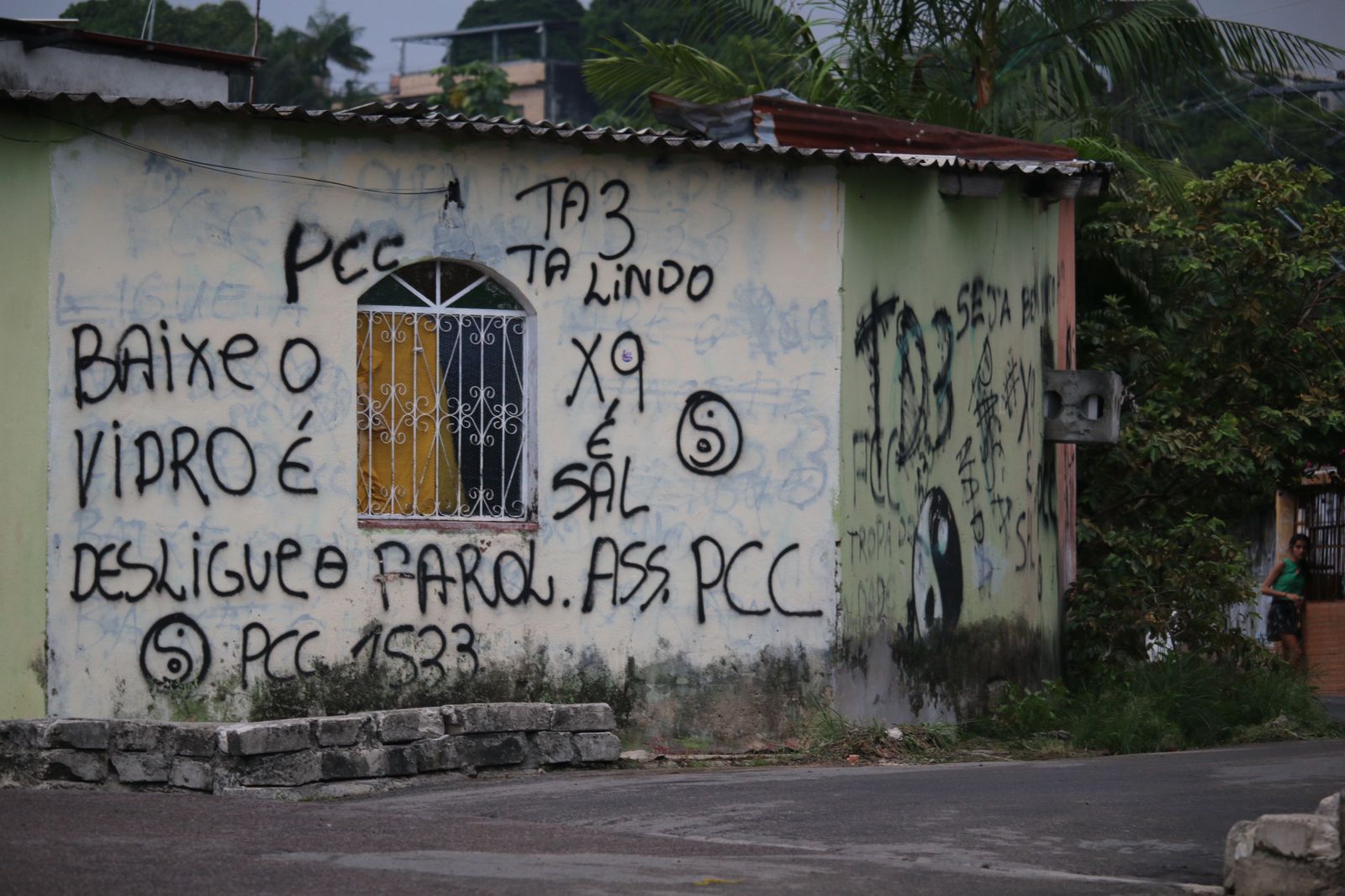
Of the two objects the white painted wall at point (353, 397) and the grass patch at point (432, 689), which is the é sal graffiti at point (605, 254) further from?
the grass patch at point (432, 689)

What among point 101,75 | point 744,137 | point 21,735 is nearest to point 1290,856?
point 21,735

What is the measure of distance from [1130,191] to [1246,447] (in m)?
3.79

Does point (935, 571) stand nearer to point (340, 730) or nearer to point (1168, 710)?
point (1168, 710)

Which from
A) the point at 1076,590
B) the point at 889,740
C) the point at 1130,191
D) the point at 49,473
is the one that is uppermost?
the point at 1130,191

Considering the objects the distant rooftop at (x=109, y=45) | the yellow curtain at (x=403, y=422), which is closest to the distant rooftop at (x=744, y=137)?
the yellow curtain at (x=403, y=422)

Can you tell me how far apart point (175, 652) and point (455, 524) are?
174 cm

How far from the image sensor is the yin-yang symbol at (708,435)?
10.4 meters

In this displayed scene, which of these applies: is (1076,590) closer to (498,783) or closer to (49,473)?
(498,783)

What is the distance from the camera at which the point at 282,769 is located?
8.16 metres

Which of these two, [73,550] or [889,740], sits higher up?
[73,550]

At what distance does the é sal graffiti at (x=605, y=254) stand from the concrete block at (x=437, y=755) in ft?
9.59

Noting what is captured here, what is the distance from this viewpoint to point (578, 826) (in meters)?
7.18

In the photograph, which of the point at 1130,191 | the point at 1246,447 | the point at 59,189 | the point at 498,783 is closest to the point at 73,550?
the point at 59,189

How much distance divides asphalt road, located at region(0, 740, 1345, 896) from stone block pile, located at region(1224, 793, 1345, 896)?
256mm
